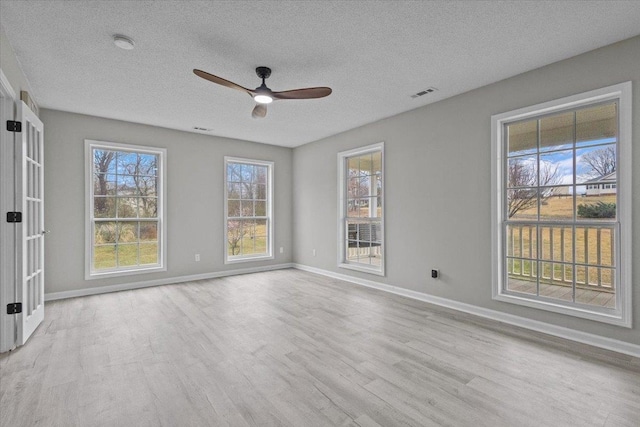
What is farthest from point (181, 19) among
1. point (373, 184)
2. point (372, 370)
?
point (373, 184)

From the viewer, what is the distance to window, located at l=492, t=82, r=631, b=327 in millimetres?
2771

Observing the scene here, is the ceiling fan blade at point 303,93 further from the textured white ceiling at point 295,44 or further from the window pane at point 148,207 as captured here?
the window pane at point 148,207

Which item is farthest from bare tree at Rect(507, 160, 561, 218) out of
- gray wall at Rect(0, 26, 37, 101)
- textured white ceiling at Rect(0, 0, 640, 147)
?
gray wall at Rect(0, 26, 37, 101)

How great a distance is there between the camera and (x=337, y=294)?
15.3 ft

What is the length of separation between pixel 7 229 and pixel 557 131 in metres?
5.39

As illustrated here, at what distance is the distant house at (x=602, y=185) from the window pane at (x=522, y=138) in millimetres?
619

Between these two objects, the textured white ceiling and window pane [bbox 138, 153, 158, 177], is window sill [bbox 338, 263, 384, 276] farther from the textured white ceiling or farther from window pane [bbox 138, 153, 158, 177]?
window pane [bbox 138, 153, 158, 177]

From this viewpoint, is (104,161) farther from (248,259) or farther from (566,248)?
(566,248)

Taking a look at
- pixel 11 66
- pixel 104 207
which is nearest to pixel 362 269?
pixel 104 207

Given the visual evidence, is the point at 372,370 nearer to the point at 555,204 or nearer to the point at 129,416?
the point at 129,416

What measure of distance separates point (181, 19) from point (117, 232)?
3.87 meters

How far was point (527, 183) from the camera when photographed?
346 centimetres

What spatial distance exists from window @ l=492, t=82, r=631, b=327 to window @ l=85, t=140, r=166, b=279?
517 centimetres

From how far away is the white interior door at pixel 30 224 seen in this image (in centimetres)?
290
